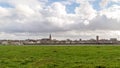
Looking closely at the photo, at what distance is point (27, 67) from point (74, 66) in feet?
18.4

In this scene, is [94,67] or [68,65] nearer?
[94,67]

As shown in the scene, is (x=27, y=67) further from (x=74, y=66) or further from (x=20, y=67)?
(x=74, y=66)

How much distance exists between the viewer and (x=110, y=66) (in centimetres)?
3062

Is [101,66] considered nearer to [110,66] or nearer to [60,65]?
[110,66]

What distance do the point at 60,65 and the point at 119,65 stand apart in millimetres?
6809

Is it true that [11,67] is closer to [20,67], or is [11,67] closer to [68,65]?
[20,67]

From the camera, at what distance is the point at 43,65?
1328 inches

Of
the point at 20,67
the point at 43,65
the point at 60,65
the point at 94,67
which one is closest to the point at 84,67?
the point at 94,67

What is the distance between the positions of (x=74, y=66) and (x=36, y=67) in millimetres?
4650

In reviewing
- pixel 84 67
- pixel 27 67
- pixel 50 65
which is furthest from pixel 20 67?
pixel 84 67

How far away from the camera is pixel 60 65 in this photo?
33.0 m

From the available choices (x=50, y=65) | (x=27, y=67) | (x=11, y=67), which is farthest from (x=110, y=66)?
(x=11, y=67)

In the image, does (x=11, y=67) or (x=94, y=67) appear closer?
(x=94, y=67)

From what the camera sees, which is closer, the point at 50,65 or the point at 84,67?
the point at 84,67
